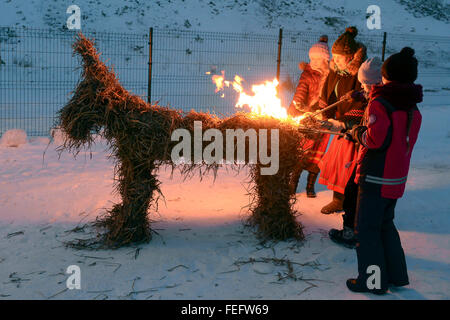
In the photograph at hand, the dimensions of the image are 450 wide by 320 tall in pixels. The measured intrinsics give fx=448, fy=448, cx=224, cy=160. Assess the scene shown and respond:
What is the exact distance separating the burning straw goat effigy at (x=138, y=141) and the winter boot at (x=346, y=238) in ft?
1.19

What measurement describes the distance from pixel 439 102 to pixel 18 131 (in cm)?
1313

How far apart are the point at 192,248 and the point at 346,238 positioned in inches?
59.6

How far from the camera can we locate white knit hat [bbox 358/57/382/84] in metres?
3.97

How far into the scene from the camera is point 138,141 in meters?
3.94

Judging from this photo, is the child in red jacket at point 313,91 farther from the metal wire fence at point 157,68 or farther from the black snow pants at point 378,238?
the metal wire fence at point 157,68

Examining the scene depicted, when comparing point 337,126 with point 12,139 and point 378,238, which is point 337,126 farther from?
point 12,139

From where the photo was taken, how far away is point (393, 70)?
3314mm

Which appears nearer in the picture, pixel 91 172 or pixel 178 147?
pixel 178 147

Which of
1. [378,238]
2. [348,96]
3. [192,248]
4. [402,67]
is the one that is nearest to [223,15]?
[348,96]

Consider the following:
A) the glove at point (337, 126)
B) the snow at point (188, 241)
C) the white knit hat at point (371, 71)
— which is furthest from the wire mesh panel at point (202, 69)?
the white knit hat at point (371, 71)

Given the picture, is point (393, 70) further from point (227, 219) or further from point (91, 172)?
point (91, 172)
